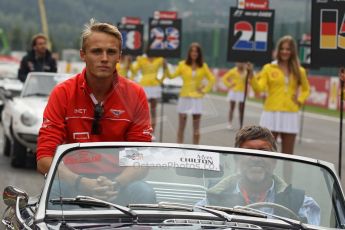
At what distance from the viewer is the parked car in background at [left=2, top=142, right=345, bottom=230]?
4.94 metres

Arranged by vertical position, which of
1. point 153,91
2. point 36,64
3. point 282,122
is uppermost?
point 36,64

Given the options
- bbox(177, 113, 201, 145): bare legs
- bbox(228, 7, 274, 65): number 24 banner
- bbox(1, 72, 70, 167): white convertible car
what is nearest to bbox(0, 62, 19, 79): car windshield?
bbox(177, 113, 201, 145): bare legs

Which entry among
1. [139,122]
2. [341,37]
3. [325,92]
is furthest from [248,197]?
[325,92]

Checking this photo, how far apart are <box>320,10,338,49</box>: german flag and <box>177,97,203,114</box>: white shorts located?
6561 mm

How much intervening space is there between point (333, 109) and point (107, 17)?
4119 inches

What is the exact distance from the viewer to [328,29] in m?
11.1

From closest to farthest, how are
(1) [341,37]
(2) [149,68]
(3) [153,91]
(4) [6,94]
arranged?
(1) [341,37], (4) [6,94], (3) [153,91], (2) [149,68]

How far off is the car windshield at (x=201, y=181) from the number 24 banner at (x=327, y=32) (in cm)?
568

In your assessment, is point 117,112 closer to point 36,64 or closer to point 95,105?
point 95,105

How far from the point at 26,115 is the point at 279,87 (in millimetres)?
3507

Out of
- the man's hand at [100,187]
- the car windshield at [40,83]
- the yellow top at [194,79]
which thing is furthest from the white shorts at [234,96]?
the man's hand at [100,187]

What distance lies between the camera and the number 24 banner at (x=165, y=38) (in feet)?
67.4

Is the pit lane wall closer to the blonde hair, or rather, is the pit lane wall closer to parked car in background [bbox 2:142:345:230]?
the blonde hair

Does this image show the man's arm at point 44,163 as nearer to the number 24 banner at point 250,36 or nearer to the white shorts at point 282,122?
the white shorts at point 282,122
